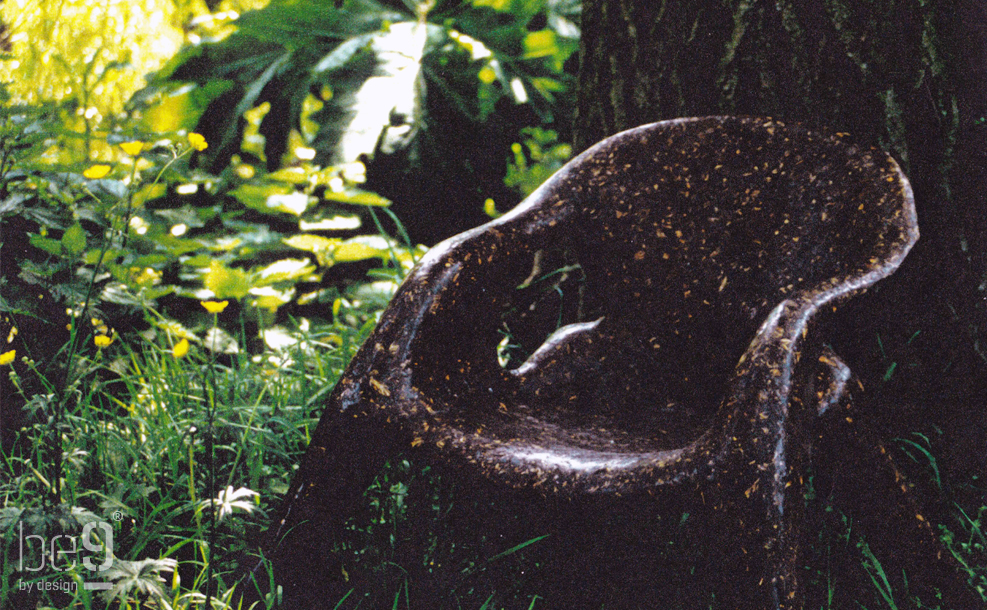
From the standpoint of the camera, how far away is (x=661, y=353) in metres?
1.51

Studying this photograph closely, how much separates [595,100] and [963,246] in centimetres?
94

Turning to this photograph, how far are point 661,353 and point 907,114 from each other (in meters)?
0.74

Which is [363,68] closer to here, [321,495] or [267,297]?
[267,297]

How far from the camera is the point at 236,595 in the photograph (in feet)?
4.03

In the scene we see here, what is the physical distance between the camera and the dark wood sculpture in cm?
94

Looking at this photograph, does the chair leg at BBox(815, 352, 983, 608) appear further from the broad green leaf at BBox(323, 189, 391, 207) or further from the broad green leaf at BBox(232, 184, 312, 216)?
the broad green leaf at BBox(232, 184, 312, 216)

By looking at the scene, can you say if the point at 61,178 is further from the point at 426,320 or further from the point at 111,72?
the point at 426,320

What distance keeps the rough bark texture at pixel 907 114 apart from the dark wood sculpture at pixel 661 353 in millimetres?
213

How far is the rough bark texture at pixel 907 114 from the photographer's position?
Result: 1.46 meters

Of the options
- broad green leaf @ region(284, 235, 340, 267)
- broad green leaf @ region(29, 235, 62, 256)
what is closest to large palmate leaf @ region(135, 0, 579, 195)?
broad green leaf @ region(284, 235, 340, 267)

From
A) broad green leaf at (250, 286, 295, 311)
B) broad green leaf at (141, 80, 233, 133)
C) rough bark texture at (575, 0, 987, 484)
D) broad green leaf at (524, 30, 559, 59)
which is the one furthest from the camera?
broad green leaf at (524, 30, 559, 59)

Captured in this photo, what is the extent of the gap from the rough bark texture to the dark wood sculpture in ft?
0.70

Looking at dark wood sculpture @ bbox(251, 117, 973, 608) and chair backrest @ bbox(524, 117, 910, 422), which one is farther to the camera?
chair backrest @ bbox(524, 117, 910, 422)

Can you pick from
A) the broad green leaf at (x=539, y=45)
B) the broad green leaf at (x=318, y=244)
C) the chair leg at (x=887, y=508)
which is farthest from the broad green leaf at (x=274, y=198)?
the chair leg at (x=887, y=508)
